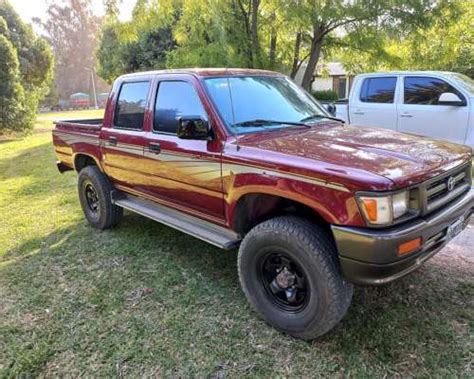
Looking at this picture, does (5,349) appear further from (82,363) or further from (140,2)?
(140,2)

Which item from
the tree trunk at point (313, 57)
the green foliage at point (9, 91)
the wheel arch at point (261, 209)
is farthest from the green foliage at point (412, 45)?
the green foliage at point (9, 91)

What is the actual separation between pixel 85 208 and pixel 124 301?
225cm

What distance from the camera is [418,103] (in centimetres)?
754

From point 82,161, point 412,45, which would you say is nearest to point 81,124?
point 82,161

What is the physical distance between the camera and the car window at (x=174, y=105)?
11.8 ft

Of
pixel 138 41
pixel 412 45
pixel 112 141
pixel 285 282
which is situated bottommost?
pixel 285 282

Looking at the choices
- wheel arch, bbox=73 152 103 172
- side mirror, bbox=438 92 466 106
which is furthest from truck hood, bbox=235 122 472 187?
side mirror, bbox=438 92 466 106

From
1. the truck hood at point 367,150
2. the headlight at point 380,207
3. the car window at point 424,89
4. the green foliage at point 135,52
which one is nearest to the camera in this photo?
the headlight at point 380,207

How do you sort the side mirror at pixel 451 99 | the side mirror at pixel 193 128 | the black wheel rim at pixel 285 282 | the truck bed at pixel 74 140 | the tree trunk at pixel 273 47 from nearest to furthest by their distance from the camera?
the black wheel rim at pixel 285 282 < the side mirror at pixel 193 128 < the truck bed at pixel 74 140 < the side mirror at pixel 451 99 < the tree trunk at pixel 273 47

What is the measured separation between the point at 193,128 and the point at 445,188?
191cm

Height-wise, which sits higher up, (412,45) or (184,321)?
(412,45)

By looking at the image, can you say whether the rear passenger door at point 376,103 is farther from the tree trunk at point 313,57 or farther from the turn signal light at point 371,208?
the turn signal light at point 371,208

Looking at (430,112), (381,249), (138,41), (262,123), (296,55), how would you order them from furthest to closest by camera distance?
(138,41), (296,55), (430,112), (262,123), (381,249)

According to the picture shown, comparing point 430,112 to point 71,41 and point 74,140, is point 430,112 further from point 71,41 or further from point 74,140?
point 71,41
